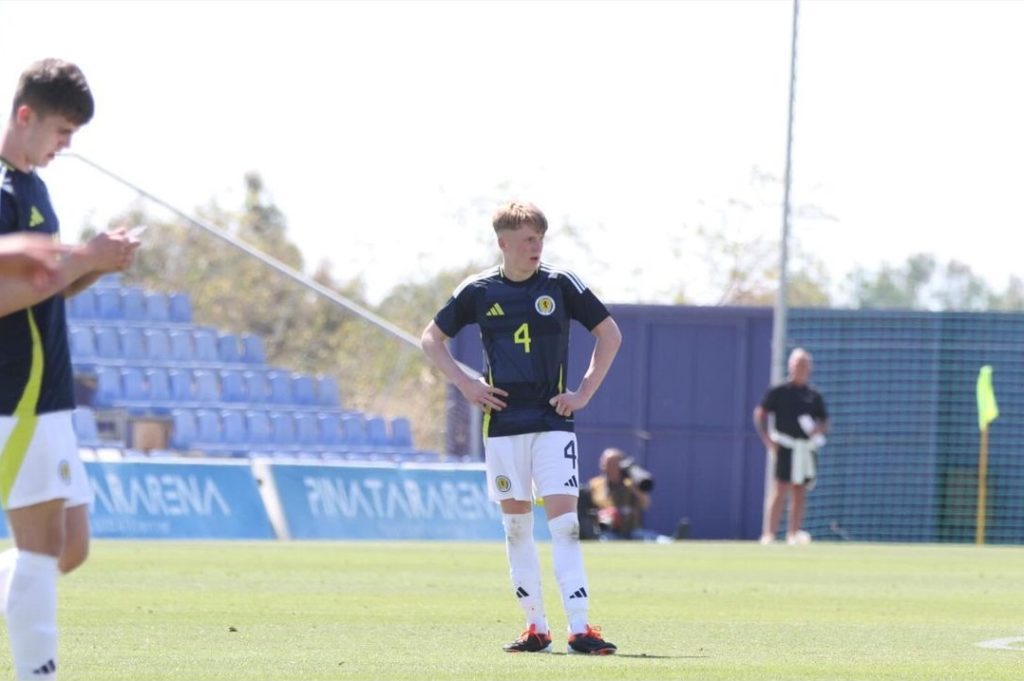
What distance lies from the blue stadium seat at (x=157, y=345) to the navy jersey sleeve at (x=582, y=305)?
26.9m

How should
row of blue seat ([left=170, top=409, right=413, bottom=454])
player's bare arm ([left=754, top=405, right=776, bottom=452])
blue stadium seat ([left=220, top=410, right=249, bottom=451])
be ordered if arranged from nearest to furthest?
player's bare arm ([left=754, top=405, right=776, bottom=452]) → row of blue seat ([left=170, top=409, right=413, bottom=454]) → blue stadium seat ([left=220, top=410, right=249, bottom=451])

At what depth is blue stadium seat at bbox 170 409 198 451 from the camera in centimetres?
3281

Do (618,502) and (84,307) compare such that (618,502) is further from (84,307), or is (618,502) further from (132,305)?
(132,305)

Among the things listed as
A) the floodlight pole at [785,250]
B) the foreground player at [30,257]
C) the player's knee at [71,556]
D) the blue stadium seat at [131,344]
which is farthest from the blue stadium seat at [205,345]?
the foreground player at [30,257]

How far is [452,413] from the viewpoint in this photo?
37.9m

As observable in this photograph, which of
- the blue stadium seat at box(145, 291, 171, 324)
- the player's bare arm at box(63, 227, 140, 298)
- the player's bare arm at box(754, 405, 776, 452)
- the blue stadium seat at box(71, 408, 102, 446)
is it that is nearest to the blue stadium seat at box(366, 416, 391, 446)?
the blue stadium seat at box(145, 291, 171, 324)

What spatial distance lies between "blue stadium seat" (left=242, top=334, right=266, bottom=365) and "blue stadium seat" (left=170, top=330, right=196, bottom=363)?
173 centimetres

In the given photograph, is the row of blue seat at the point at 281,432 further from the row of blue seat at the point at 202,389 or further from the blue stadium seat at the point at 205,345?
the blue stadium seat at the point at 205,345

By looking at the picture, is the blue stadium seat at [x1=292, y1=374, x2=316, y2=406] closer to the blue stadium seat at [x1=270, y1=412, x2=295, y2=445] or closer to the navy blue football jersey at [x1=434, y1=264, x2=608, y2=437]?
the blue stadium seat at [x1=270, y1=412, x2=295, y2=445]

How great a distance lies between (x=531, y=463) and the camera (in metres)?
10.1

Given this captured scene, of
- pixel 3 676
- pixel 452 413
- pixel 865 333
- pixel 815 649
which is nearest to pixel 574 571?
pixel 815 649

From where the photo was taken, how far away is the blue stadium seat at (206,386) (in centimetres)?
3569

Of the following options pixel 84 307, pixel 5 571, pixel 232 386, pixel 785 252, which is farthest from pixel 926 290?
pixel 5 571

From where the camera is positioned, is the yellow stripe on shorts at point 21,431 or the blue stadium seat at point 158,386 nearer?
the yellow stripe on shorts at point 21,431
